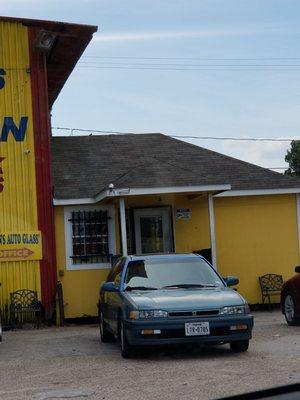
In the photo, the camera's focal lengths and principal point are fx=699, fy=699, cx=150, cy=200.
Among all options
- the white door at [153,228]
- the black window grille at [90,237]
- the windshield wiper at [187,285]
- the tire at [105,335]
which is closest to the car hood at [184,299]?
the windshield wiper at [187,285]

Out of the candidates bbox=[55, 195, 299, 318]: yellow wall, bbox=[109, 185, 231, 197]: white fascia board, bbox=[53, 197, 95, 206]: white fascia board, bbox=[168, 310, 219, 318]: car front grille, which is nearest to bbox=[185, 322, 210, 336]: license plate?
bbox=[168, 310, 219, 318]: car front grille

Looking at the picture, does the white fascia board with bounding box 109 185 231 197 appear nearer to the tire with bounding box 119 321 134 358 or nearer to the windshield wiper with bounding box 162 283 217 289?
the windshield wiper with bounding box 162 283 217 289

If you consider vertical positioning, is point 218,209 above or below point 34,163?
below

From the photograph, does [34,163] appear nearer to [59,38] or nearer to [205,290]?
[59,38]

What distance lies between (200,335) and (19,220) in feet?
24.2

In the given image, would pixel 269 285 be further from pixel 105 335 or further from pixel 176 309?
pixel 176 309

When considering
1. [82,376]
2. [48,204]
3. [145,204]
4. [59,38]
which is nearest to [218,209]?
[145,204]

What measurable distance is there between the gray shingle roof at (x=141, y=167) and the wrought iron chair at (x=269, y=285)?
7.39 ft

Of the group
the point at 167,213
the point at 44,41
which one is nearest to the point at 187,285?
the point at 167,213

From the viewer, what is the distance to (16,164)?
1576 cm

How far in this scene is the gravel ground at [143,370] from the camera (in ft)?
24.0

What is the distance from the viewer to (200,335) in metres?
9.45

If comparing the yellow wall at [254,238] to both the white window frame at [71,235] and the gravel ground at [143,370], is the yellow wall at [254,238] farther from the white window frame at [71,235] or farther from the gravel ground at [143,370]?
the gravel ground at [143,370]

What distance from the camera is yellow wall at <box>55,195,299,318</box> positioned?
17391 millimetres
